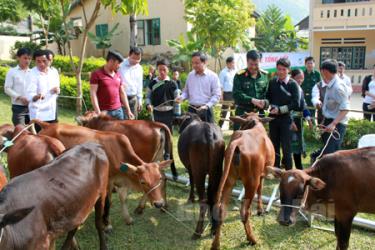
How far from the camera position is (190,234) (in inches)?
187

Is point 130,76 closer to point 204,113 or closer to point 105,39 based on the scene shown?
point 204,113

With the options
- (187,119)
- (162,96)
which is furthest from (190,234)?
(162,96)

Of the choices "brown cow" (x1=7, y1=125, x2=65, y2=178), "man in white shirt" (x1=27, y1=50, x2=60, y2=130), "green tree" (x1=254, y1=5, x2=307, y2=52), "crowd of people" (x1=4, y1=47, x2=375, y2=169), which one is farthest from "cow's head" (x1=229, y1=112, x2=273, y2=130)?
"green tree" (x1=254, y1=5, x2=307, y2=52)

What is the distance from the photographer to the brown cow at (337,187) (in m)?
3.70

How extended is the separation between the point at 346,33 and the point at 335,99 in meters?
17.8

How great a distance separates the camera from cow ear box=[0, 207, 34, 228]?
2.89 meters

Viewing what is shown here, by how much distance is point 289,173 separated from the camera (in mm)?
3766

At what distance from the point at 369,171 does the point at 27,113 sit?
500 centimetres

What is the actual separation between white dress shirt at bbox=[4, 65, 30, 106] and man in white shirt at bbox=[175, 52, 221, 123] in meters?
2.55

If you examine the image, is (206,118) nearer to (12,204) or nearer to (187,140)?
(187,140)

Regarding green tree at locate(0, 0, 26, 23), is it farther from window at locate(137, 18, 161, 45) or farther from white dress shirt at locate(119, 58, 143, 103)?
white dress shirt at locate(119, 58, 143, 103)

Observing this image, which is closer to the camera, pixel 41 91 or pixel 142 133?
pixel 142 133

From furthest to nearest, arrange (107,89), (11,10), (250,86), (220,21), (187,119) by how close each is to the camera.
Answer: (11,10)
(220,21)
(107,89)
(250,86)
(187,119)

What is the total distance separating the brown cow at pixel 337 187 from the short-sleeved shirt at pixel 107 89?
3.13 metres
